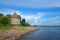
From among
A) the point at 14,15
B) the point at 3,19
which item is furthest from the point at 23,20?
the point at 3,19

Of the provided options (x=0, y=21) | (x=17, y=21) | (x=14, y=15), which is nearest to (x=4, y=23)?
(x=0, y=21)

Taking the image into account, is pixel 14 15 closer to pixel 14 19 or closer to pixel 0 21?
pixel 14 19

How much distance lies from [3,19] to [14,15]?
189 ft

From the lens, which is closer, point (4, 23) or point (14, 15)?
point (4, 23)

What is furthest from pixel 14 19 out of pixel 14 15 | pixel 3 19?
pixel 3 19

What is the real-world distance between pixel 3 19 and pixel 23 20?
6311cm

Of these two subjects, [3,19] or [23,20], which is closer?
[3,19]

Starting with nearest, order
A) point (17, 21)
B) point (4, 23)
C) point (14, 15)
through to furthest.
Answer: point (4, 23)
point (17, 21)
point (14, 15)

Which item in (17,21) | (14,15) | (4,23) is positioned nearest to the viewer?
(4,23)

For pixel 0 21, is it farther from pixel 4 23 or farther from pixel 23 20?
pixel 23 20

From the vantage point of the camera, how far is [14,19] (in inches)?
5251

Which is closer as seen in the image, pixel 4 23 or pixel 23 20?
pixel 4 23

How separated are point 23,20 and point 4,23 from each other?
2543 inches

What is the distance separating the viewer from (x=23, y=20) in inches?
5640
